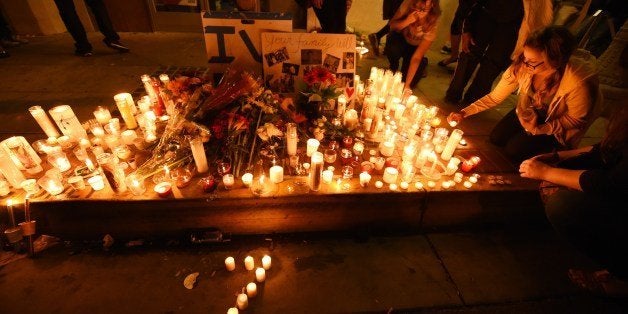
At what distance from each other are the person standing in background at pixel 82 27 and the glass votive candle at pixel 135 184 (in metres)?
4.65

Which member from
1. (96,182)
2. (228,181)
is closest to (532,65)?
(228,181)

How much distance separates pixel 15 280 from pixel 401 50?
15.8 ft

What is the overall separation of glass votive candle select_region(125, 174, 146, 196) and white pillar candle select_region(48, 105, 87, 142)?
994 millimetres

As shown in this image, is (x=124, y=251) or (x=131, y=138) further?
(x=131, y=138)

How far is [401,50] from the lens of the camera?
436 cm

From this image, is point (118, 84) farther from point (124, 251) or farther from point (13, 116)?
point (124, 251)

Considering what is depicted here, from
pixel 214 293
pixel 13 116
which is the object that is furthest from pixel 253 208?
pixel 13 116

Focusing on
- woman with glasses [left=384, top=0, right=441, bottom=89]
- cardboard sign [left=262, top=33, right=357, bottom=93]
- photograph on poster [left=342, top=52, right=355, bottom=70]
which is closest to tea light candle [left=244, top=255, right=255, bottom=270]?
cardboard sign [left=262, top=33, right=357, bottom=93]

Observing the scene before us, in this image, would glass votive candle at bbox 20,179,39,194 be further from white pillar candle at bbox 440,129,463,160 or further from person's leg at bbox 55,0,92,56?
person's leg at bbox 55,0,92,56

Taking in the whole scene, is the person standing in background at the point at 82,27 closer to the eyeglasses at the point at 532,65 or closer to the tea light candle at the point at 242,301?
the tea light candle at the point at 242,301

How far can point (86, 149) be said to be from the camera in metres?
2.58

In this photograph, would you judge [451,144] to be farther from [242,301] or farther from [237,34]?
[237,34]

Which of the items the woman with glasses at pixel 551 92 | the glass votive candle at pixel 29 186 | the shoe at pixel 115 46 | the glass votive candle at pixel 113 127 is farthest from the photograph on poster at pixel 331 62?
the shoe at pixel 115 46

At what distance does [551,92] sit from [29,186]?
4.16 metres
